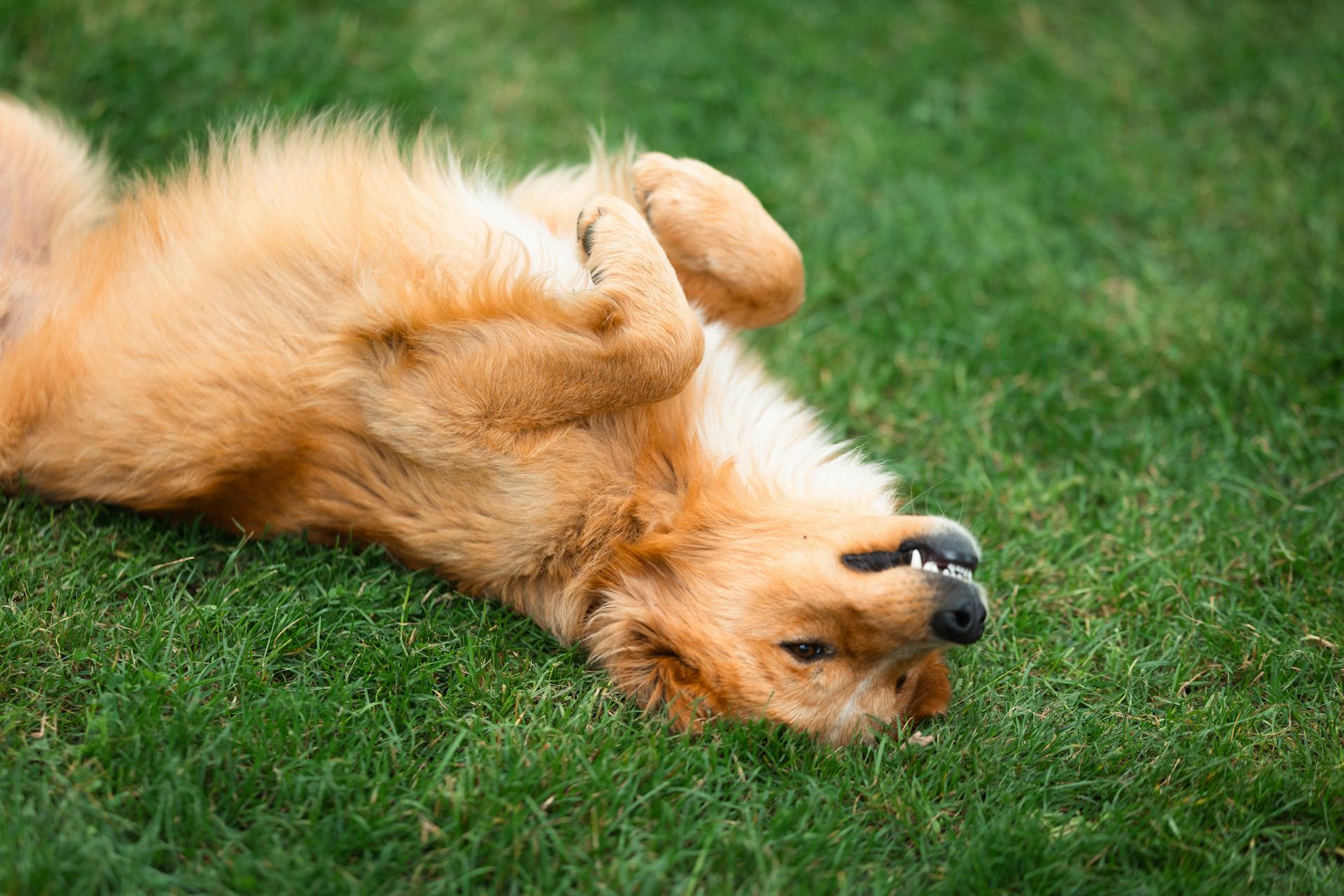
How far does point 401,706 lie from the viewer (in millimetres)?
3127

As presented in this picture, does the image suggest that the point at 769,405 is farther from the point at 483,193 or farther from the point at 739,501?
the point at 483,193

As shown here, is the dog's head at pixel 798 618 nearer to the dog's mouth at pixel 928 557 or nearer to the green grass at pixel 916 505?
the dog's mouth at pixel 928 557

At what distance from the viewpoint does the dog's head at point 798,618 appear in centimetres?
304

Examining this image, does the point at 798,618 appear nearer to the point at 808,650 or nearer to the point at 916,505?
the point at 808,650

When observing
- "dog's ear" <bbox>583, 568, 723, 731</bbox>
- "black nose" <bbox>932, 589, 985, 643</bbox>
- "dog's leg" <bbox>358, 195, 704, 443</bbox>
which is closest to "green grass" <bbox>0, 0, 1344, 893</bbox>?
"dog's ear" <bbox>583, 568, 723, 731</bbox>

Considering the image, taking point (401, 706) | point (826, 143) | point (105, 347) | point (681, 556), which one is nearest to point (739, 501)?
point (681, 556)

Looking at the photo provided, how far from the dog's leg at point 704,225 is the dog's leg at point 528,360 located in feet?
2.06

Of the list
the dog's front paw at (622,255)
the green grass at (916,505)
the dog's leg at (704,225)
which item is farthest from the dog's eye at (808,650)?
the dog's leg at (704,225)

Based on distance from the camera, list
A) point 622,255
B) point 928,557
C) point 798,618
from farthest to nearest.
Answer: point 622,255 < point 928,557 < point 798,618

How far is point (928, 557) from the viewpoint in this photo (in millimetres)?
3232

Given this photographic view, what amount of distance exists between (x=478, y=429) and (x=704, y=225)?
1236 millimetres

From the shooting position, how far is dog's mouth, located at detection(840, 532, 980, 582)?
10.5 ft

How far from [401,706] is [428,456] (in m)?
0.75

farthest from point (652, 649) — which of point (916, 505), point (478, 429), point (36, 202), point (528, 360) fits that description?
point (36, 202)
